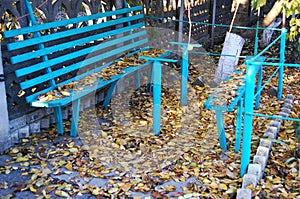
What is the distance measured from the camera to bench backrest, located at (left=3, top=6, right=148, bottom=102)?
4.27m

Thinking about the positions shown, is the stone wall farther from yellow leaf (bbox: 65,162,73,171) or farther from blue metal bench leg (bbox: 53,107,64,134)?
yellow leaf (bbox: 65,162,73,171)

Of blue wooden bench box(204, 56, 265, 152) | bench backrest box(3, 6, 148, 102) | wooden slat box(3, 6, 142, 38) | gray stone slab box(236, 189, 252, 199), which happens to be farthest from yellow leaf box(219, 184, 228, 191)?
wooden slat box(3, 6, 142, 38)

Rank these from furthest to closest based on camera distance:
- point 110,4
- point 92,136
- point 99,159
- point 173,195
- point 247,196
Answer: point 110,4 < point 92,136 < point 99,159 < point 173,195 < point 247,196

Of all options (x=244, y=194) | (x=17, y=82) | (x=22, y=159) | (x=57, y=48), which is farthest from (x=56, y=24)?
(x=244, y=194)

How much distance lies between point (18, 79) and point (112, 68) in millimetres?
1441

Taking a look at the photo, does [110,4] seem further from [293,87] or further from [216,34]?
[216,34]

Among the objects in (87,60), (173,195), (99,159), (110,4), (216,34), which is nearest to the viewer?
(173,195)

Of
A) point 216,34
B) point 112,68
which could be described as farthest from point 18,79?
point 216,34

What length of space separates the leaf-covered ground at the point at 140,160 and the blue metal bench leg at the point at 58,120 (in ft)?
0.28

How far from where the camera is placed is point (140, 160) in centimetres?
407

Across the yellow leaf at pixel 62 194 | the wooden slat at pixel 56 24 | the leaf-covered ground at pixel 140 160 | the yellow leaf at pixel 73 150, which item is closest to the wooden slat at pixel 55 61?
the wooden slat at pixel 56 24

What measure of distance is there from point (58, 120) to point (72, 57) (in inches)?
32.3

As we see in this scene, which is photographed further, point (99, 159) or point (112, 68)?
point (112, 68)

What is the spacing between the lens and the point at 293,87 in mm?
6684
